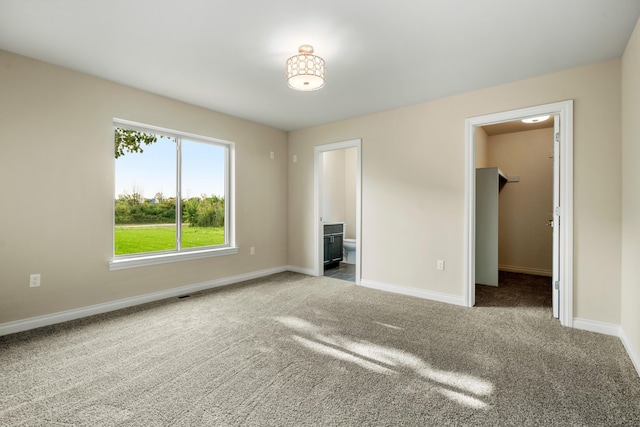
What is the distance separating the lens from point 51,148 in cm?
282

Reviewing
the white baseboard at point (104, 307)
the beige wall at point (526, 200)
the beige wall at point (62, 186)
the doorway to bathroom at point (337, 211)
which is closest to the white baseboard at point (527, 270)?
the beige wall at point (526, 200)

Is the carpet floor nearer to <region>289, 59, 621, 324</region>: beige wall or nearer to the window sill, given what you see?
the window sill

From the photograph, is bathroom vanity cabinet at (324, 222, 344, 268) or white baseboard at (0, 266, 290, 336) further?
bathroom vanity cabinet at (324, 222, 344, 268)

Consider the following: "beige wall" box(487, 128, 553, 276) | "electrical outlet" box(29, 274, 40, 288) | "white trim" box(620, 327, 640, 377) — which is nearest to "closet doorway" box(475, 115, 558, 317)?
"beige wall" box(487, 128, 553, 276)

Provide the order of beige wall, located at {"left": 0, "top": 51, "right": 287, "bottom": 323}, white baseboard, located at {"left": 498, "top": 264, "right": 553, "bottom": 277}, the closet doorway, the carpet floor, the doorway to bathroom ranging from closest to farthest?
the carpet floor, beige wall, located at {"left": 0, "top": 51, "right": 287, "bottom": 323}, the closet doorway, the doorway to bathroom, white baseboard, located at {"left": 498, "top": 264, "right": 553, "bottom": 277}

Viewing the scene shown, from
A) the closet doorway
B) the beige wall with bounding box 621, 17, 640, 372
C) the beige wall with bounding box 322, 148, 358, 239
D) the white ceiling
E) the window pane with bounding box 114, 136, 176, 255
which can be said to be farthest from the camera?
the beige wall with bounding box 322, 148, 358, 239

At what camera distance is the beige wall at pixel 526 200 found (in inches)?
199

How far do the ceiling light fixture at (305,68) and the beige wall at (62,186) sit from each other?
6.57ft

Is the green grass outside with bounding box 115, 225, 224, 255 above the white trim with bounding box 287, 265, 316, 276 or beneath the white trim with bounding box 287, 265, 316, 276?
above

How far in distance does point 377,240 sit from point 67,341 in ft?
11.1

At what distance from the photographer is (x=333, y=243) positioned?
564 cm

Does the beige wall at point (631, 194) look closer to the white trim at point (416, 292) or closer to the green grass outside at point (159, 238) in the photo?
the white trim at point (416, 292)

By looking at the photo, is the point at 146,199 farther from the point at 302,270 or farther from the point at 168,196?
→ the point at 302,270

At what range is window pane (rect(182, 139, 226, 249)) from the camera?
4070 mm
